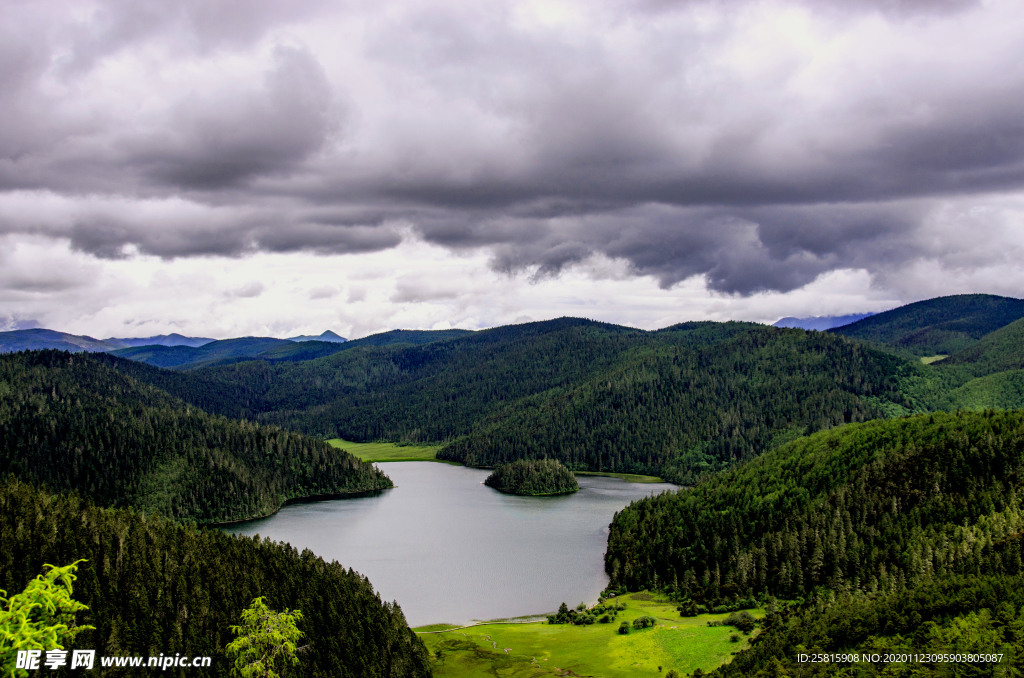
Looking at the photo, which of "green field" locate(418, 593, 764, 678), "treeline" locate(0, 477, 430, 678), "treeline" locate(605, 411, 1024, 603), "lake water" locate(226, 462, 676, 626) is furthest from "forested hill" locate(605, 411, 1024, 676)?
"treeline" locate(0, 477, 430, 678)

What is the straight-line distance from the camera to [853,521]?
145000 millimetres

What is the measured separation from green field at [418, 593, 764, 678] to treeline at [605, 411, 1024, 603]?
64.7 feet

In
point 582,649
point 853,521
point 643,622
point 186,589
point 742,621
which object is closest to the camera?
point 186,589

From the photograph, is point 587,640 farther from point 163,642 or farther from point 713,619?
point 163,642

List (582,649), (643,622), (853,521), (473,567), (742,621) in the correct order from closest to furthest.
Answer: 1. (582,649)
2. (742,621)
3. (643,622)
4. (853,521)
5. (473,567)

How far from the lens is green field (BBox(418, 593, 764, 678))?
97062mm

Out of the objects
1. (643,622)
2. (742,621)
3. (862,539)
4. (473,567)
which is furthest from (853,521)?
(473,567)

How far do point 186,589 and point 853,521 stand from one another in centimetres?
11629

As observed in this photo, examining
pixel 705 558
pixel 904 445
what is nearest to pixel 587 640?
pixel 705 558

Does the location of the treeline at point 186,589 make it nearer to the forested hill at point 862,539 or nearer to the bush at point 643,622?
the bush at point 643,622

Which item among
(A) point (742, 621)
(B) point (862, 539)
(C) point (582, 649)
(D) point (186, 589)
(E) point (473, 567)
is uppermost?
(D) point (186, 589)

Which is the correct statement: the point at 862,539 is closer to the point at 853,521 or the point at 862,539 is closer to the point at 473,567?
the point at 853,521

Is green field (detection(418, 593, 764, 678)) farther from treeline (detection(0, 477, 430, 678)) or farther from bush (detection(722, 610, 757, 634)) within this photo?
treeline (detection(0, 477, 430, 678))

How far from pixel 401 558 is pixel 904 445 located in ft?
359
